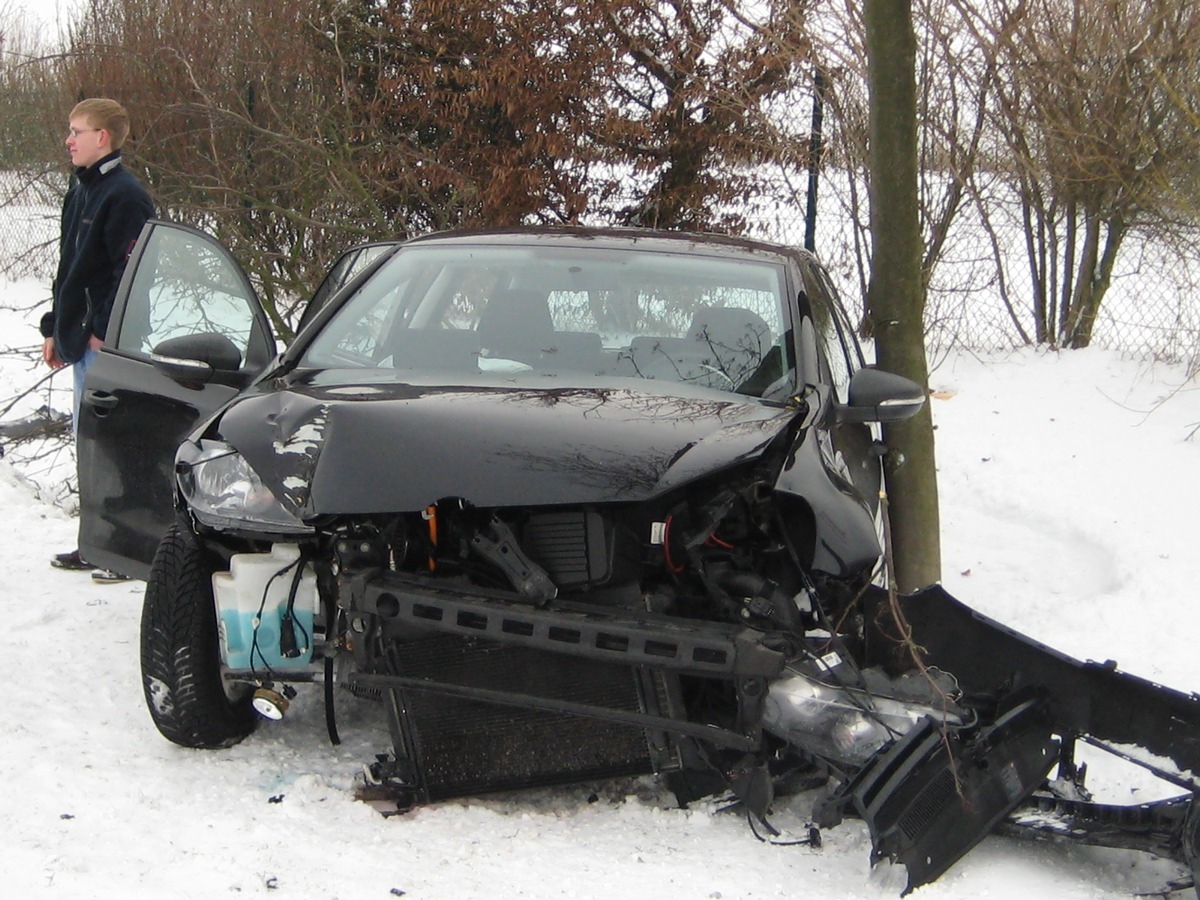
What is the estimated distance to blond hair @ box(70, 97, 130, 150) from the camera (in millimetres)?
5547

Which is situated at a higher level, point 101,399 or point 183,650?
point 101,399

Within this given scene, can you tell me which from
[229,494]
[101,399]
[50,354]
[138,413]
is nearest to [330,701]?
[229,494]

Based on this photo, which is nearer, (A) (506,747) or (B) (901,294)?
(A) (506,747)

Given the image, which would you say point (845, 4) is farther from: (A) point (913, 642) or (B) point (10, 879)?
(B) point (10, 879)

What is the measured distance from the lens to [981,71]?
870 centimetres

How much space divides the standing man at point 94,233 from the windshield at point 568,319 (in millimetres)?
1448

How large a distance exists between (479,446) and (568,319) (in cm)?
127

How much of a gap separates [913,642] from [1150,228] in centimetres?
618

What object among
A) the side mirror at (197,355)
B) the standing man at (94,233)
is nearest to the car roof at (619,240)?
the side mirror at (197,355)

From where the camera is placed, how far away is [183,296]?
511 centimetres

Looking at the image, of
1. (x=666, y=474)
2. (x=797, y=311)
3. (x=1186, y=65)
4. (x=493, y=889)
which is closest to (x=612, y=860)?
(x=493, y=889)

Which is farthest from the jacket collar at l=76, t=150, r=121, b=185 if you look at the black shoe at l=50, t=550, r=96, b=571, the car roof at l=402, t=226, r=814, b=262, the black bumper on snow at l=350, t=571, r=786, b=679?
→ the black bumper on snow at l=350, t=571, r=786, b=679

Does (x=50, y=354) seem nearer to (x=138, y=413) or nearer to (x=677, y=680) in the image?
(x=138, y=413)

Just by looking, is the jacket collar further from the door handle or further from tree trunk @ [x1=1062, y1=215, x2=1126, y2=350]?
tree trunk @ [x1=1062, y1=215, x2=1126, y2=350]
